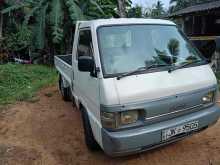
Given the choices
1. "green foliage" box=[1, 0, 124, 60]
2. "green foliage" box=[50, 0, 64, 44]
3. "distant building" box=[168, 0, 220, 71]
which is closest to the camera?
"green foliage" box=[50, 0, 64, 44]

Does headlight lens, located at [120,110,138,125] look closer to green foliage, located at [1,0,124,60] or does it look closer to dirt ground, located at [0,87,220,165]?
dirt ground, located at [0,87,220,165]

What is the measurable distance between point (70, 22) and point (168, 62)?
829 cm

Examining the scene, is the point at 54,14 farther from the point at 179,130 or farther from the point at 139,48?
the point at 179,130

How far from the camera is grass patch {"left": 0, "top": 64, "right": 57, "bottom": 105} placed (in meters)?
7.47

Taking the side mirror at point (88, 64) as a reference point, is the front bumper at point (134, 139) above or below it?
below

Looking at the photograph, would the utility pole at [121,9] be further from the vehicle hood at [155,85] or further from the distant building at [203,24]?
the vehicle hood at [155,85]

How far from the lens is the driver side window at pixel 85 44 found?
397cm

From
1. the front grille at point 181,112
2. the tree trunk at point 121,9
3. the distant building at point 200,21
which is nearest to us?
the front grille at point 181,112

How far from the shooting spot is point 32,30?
11430mm

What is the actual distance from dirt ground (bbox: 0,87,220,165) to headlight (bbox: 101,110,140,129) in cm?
89

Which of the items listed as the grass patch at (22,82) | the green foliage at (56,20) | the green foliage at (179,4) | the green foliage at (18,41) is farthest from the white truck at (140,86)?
A: the green foliage at (179,4)

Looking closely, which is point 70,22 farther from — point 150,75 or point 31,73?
point 150,75

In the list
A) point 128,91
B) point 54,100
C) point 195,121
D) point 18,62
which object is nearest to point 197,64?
point 195,121

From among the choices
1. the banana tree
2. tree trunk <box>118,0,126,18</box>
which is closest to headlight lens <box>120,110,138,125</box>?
the banana tree
